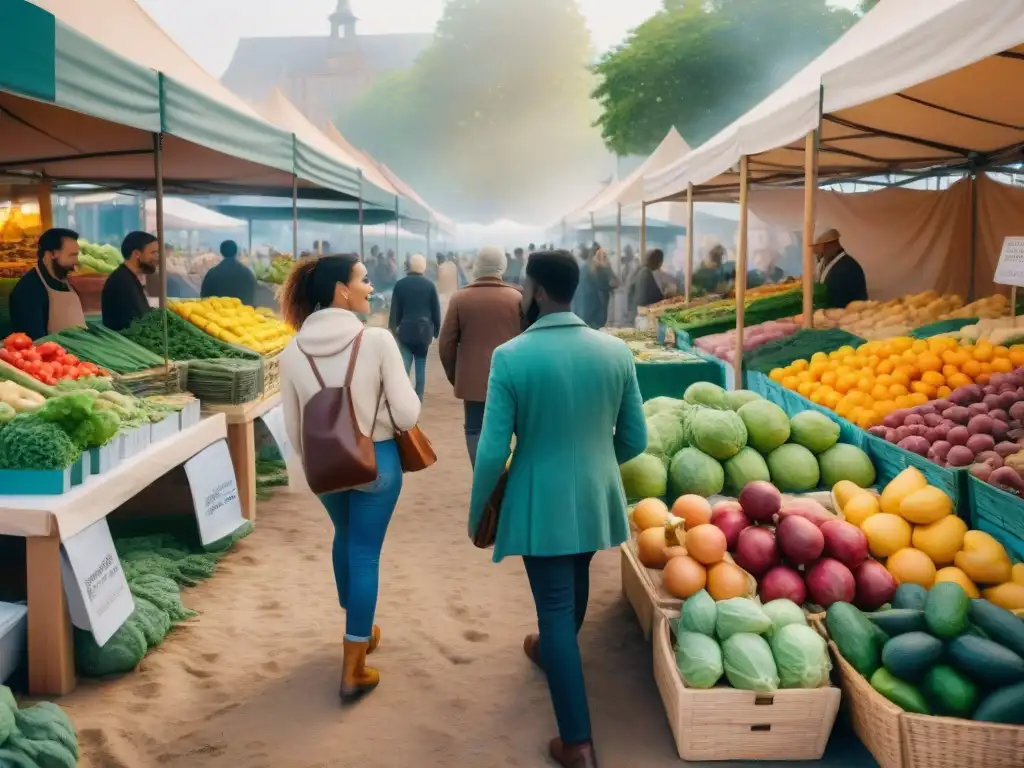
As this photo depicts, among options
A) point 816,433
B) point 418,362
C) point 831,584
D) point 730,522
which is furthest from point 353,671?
point 418,362

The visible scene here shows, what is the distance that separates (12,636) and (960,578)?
3.69m

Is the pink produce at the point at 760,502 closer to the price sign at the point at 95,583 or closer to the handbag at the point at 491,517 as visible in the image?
the handbag at the point at 491,517

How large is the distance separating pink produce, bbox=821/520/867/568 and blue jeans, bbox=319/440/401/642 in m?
1.74

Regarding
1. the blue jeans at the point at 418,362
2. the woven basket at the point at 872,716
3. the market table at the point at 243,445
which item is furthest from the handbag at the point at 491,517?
the blue jeans at the point at 418,362

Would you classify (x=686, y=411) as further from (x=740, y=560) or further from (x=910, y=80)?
(x=910, y=80)

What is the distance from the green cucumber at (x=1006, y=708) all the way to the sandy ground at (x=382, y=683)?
1.87 ft

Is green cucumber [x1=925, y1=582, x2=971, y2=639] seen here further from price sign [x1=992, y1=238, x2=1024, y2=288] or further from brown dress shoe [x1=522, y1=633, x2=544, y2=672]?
price sign [x1=992, y1=238, x2=1024, y2=288]

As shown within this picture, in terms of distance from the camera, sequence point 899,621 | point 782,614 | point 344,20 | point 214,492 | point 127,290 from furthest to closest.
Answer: point 344,20 < point 127,290 < point 214,492 < point 782,614 < point 899,621

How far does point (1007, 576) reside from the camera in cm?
372

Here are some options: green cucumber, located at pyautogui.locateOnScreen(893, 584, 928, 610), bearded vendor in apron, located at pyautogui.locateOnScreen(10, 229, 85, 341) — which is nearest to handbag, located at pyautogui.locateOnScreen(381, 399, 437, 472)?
green cucumber, located at pyautogui.locateOnScreen(893, 584, 928, 610)

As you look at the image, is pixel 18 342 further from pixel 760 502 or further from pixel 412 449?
pixel 760 502

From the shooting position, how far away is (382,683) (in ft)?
13.4

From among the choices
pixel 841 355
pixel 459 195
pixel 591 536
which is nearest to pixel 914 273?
pixel 841 355

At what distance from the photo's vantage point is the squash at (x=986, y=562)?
372 cm
